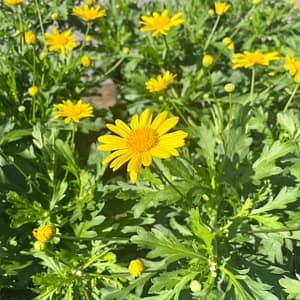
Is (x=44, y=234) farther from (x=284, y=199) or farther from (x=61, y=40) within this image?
(x=61, y=40)

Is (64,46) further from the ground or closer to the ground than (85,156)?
further from the ground

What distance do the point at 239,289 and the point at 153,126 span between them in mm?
632

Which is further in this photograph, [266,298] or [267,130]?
[267,130]

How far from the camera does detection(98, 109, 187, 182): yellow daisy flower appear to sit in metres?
1.23

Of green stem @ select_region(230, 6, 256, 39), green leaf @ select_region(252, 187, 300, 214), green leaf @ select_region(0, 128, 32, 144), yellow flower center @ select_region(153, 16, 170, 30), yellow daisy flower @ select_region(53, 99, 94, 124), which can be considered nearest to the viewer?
green leaf @ select_region(252, 187, 300, 214)

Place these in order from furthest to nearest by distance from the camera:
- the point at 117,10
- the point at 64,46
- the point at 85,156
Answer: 1. the point at 117,10
2. the point at 85,156
3. the point at 64,46

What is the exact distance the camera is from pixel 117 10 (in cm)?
268

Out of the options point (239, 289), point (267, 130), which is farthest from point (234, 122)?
point (239, 289)

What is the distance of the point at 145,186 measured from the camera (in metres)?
1.79

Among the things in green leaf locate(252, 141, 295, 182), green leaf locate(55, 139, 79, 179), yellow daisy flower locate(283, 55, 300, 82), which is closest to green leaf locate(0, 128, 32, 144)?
green leaf locate(55, 139, 79, 179)

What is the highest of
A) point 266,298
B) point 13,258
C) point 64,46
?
point 64,46

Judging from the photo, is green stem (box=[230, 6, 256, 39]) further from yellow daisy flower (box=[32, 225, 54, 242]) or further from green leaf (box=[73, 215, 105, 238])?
yellow daisy flower (box=[32, 225, 54, 242])

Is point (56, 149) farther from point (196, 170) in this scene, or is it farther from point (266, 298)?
point (266, 298)

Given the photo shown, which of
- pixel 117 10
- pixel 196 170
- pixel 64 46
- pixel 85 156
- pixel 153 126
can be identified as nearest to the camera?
pixel 153 126
